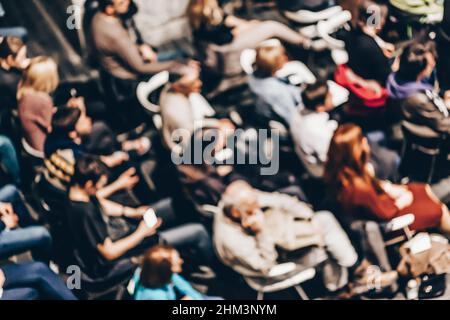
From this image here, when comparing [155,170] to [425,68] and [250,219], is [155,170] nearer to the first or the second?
[250,219]

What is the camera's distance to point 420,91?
19.5 feet

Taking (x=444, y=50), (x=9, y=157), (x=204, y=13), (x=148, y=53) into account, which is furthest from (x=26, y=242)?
(x=444, y=50)

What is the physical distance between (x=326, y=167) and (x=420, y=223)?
532 millimetres

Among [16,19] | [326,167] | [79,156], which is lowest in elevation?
[326,167]

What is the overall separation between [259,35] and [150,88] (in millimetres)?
564

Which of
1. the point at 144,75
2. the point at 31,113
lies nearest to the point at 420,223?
the point at 144,75

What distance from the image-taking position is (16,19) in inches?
231

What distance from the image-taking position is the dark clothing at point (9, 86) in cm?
589

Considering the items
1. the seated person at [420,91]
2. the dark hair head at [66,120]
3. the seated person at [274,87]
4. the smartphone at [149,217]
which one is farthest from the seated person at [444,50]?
the dark hair head at [66,120]

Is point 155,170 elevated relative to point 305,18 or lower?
lower

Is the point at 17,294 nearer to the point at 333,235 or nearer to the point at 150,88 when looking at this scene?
the point at 150,88

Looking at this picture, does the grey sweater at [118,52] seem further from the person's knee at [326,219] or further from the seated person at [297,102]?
the person's knee at [326,219]

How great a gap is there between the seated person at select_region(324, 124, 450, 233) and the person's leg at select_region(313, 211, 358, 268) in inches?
3.5
